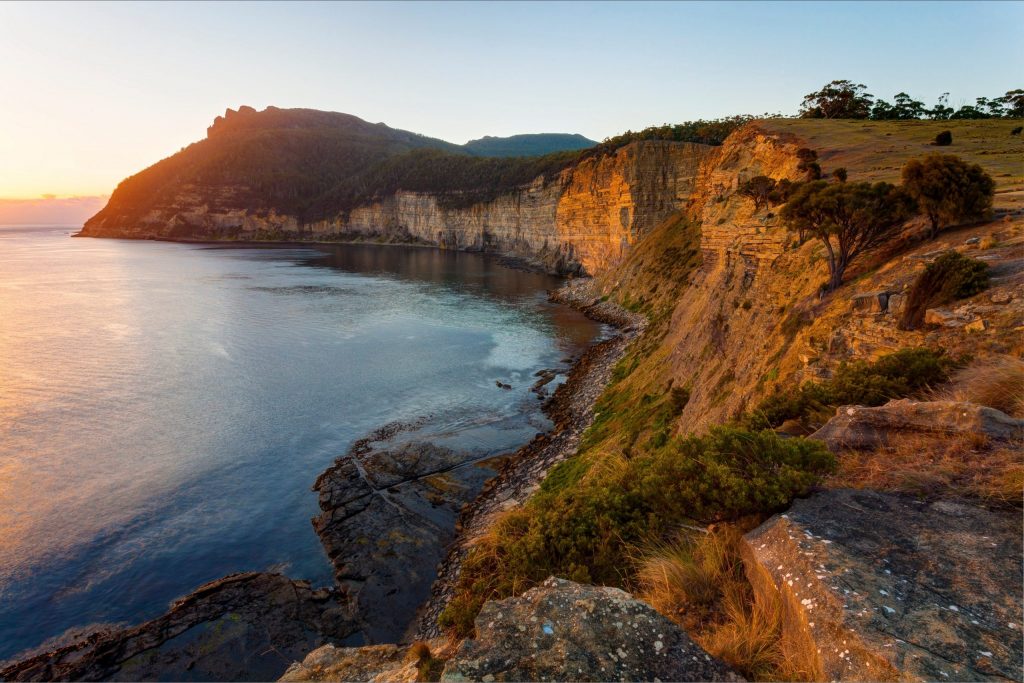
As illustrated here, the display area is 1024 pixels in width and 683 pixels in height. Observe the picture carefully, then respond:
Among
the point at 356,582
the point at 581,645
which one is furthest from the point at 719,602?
the point at 356,582

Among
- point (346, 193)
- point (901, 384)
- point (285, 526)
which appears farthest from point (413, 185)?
point (901, 384)

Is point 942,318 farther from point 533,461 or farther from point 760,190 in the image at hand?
point 533,461

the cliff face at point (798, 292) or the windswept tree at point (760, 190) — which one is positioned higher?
the windswept tree at point (760, 190)

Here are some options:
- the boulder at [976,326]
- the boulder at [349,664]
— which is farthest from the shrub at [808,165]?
the boulder at [349,664]

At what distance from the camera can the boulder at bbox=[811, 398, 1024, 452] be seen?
623 cm

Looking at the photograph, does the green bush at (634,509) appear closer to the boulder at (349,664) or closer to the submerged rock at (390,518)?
the boulder at (349,664)

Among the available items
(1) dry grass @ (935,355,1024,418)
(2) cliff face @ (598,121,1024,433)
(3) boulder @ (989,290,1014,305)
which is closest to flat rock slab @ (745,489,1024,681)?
(1) dry grass @ (935,355,1024,418)

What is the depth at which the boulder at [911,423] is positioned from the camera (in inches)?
245

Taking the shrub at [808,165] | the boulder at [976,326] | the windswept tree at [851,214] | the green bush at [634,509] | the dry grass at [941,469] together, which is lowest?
the green bush at [634,509]

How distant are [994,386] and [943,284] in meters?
4.22

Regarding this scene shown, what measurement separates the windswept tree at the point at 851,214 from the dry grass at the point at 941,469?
10.1m

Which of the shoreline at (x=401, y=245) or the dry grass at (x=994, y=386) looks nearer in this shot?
the dry grass at (x=994, y=386)

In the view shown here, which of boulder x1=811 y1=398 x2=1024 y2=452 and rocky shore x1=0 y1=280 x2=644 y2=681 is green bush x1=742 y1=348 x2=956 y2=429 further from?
rocky shore x1=0 y1=280 x2=644 y2=681

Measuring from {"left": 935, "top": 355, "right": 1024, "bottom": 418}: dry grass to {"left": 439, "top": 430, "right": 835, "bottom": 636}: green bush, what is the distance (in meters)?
3.31
